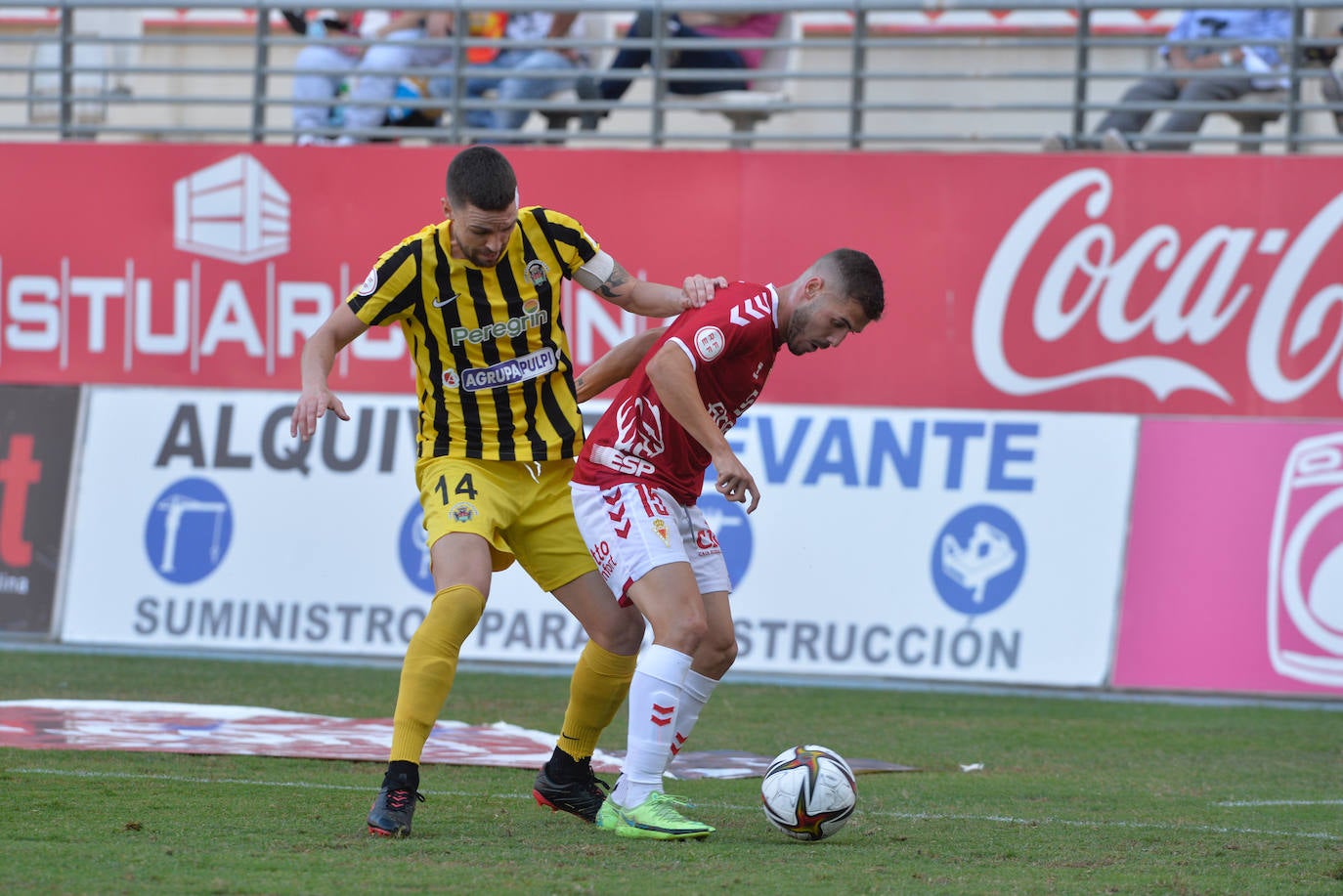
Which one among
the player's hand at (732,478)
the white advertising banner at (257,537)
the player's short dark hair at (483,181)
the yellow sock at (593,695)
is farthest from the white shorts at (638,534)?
the white advertising banner at (257,537)

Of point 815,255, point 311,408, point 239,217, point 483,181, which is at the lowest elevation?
point 311,408

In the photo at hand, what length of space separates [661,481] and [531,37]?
27.6 ft

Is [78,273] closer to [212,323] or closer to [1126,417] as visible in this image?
[212,323]

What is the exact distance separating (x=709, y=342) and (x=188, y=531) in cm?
714

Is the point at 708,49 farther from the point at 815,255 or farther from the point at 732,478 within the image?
the point at 732,478

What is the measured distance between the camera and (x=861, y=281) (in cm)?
565

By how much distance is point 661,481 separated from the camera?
5.94 meters

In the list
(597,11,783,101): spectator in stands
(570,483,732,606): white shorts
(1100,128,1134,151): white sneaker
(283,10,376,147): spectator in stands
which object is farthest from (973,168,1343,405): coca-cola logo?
(570,483,732,606): white shorts

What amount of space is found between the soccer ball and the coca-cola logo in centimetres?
626

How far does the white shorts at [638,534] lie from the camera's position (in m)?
5.71

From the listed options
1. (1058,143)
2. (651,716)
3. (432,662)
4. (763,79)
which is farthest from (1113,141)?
(432,662)

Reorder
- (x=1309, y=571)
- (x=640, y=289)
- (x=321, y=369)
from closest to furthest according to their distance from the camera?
1. (x=321, y=369)
2. (x=640, y=289)
3. (x=1309, y=571)

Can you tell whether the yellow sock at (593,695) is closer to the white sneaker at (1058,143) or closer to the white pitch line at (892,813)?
the white pitch line at (892,813)

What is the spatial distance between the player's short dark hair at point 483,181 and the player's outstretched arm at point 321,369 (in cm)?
54
